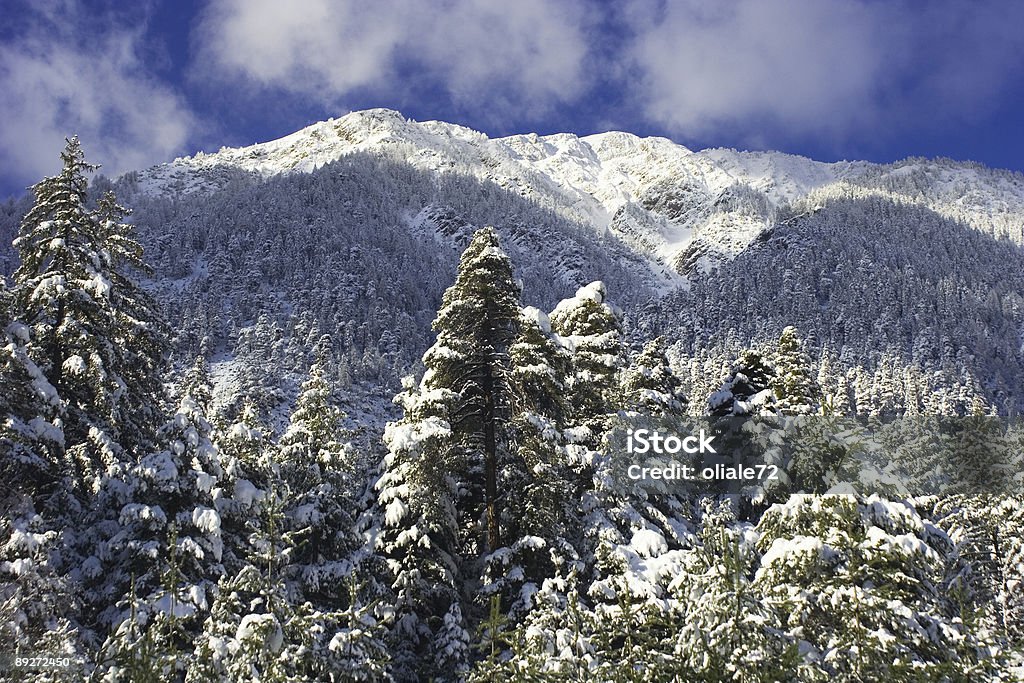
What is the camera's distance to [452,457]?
1608 centimetres

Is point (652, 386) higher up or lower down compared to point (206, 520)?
higher up

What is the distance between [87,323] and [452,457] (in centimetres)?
824

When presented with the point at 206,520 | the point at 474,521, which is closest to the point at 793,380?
the point at 474,521

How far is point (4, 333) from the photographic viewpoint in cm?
1470

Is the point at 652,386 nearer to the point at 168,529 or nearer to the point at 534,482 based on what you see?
the point at 534,482

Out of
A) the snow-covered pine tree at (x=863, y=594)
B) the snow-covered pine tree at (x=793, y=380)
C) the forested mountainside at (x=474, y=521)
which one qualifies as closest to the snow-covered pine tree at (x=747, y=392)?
the forested mountainside at (x=474, y=521)

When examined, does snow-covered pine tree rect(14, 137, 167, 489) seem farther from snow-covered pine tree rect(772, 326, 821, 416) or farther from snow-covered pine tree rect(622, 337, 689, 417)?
snow-covered pine tree rect(772, 326, 821, 416)

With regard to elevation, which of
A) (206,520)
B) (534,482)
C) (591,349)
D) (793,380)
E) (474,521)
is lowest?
(206,520)

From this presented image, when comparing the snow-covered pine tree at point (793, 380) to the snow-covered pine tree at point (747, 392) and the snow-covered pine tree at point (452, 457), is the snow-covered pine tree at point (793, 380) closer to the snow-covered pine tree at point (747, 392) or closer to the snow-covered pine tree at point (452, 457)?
the snow-covered pine tree at point (747, 392)

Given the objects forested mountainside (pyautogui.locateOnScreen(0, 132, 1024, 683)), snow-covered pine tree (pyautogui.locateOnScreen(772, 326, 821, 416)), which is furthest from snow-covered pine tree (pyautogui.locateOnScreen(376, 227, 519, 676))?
snow-covered pine tree (pyautogui.locateOnScreen(772, 326, 821, 416))

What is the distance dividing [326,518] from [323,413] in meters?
9.46

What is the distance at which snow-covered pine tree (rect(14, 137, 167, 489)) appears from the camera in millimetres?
14945

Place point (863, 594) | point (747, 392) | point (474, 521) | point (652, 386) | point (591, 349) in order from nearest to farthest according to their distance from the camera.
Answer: point (863, 594)
point (474, 521)
point (591, 349)
point (652, 386)
point (747, 392)

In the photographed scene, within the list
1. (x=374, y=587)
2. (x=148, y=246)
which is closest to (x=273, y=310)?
(x=148, y=246)
